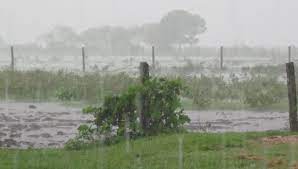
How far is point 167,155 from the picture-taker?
881 cm

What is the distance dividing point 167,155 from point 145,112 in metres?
2.94

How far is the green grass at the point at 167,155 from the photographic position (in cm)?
805

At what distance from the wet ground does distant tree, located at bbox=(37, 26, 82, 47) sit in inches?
1500

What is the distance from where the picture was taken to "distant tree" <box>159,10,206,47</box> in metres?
51.4

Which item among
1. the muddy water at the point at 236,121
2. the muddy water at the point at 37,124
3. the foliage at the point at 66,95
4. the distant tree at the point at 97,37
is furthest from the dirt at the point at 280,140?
the distant tree at the point at 97,37

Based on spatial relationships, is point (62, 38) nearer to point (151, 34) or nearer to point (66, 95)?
point (151, 34)

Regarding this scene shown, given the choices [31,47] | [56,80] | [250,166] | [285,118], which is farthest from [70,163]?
[31,47]

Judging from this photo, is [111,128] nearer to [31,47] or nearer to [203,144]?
[203,144]

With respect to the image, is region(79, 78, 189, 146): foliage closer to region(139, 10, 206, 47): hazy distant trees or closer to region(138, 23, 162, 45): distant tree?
region(139, 10, 206, 47): hazy distant trees

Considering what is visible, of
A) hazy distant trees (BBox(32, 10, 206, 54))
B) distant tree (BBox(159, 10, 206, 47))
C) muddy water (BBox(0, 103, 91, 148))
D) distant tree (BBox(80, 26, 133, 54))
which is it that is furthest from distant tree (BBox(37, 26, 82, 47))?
muddy water (BBox(0, 103, 91, 148))

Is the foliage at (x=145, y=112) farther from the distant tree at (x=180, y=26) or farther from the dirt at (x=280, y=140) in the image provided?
the distant tree at (x=180, y=26)

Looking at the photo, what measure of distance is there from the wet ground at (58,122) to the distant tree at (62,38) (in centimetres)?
3809

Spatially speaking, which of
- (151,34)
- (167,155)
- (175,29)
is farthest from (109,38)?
(167,155)

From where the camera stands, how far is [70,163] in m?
8.33
